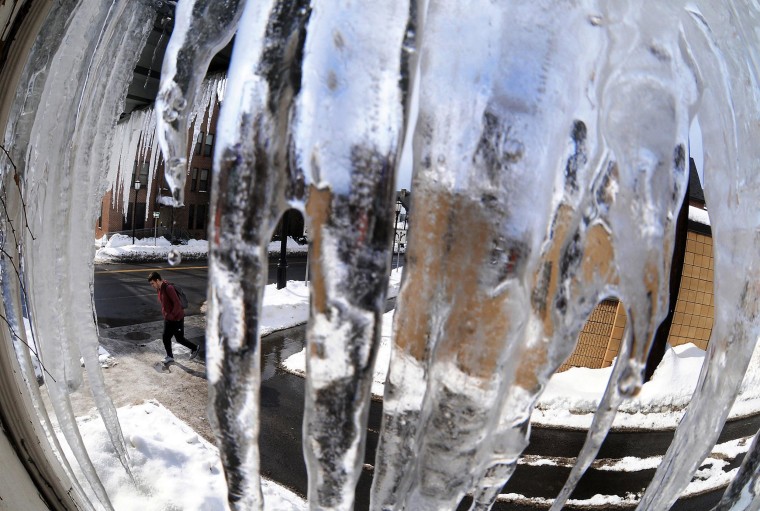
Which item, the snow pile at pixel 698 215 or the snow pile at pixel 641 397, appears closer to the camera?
the snow pile at pixel 698 215

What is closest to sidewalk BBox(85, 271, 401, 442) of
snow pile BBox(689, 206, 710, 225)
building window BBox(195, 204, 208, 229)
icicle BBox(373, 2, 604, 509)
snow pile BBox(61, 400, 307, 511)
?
snow pile BBox(61, 400, 307, 511)

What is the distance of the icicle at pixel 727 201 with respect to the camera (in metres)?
0.61

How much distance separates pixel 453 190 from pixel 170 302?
14.3 feet

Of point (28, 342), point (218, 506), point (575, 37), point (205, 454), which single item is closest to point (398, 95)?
point (575, 37)

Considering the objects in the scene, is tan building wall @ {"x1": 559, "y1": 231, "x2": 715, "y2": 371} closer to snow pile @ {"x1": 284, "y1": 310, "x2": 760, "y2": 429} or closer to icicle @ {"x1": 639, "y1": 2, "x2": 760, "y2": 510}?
snow pile @ {"x1": 284, "y1": 310, "x2": 760, "y2": 429}

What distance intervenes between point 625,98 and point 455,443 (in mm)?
484

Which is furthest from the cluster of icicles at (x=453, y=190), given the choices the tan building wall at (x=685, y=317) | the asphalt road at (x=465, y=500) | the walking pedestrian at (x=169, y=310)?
the walking pedestrian at (x=169, y=310)

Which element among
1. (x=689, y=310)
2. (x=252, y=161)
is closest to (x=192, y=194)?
(x=252, y=161)

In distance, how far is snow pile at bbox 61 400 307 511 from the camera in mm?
1713

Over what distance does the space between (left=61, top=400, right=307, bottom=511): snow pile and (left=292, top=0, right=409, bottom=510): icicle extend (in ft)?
3.09

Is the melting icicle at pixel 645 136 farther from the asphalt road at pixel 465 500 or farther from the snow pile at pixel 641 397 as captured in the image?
the snow pile at pixel 641 397

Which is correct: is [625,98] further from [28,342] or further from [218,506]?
[218,506]

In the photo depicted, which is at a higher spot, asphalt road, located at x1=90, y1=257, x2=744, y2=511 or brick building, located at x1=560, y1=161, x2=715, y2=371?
brick building, located at x1=560, y1=161, x2=715, y2=371

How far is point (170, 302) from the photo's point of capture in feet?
14.2
